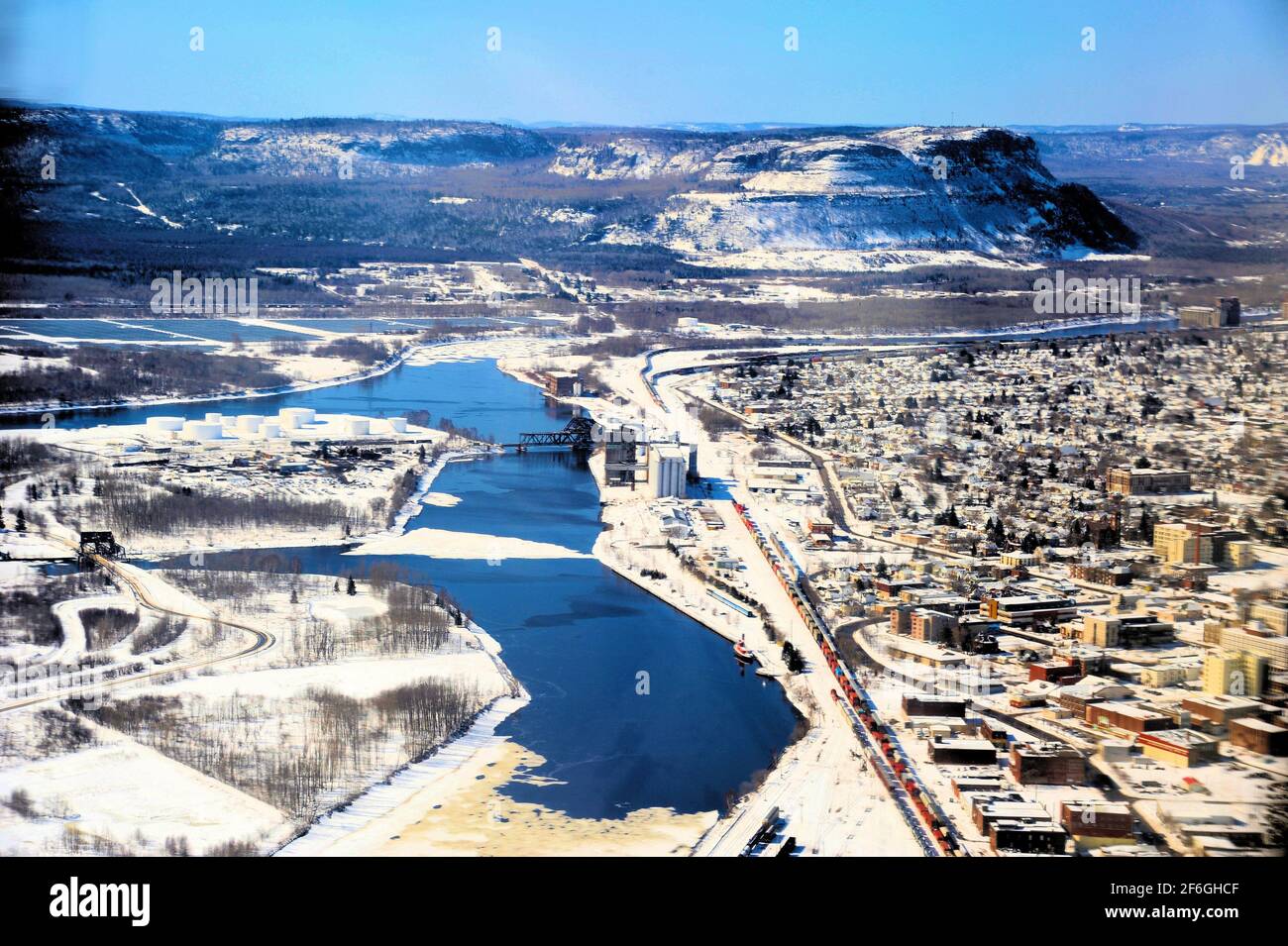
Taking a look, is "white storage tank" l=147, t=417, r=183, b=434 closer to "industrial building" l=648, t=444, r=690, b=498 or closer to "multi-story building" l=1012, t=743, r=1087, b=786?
"industrial building" l=648, t=444, r=690, b=498

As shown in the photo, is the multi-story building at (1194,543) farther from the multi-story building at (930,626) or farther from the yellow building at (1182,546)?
the multi-story building at (930,626)

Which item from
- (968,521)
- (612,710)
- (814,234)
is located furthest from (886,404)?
(814,234)

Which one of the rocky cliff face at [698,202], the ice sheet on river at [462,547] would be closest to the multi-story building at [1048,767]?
the ice sheet on river at [462,547]

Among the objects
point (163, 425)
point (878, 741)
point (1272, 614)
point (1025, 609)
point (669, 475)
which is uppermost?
point (163, 425)

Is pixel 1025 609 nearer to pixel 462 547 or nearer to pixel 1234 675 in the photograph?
pixel 1234 675

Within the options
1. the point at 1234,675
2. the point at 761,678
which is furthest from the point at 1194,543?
the point at 761,678
